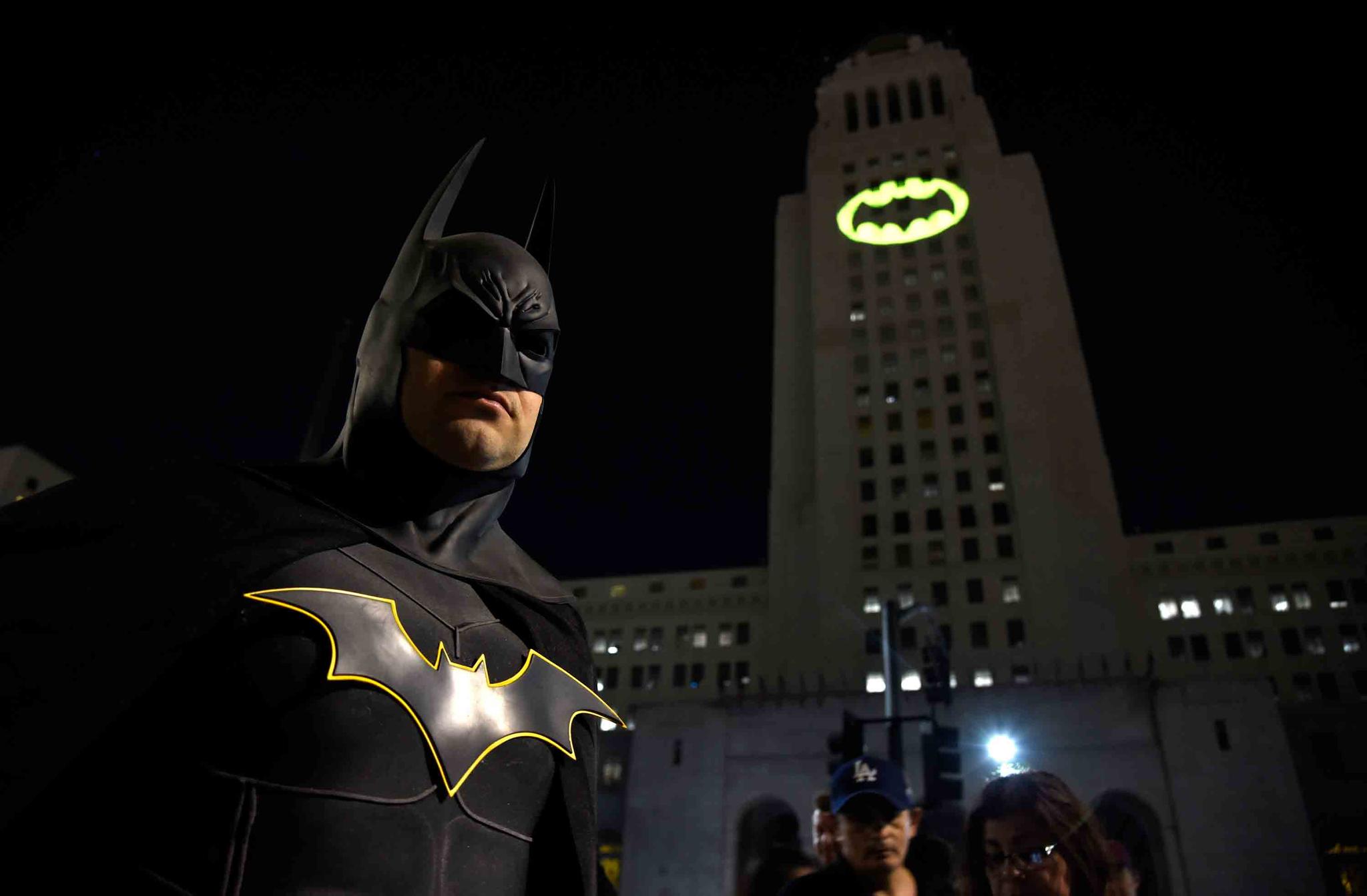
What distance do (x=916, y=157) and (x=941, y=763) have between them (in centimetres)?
5983

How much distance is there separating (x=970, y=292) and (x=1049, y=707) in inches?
1248

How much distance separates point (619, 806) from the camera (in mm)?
41125

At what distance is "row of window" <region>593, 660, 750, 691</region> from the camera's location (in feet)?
196

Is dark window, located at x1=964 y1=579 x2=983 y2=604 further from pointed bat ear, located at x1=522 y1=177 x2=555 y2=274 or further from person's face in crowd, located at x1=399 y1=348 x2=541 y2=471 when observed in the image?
person's face in crowd, located at x1=399 y1=348 x2=541 y2=471

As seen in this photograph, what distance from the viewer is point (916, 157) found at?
65438 millimetres

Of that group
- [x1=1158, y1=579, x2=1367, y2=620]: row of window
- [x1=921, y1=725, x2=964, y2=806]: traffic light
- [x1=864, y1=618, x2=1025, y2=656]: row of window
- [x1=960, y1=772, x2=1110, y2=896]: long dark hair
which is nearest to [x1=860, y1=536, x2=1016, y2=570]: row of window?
[x1=864, y1=618, x2=1025, y2=656]: row of window

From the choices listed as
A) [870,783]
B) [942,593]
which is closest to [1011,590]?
[942,593]

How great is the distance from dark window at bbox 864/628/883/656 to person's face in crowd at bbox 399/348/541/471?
46.9m

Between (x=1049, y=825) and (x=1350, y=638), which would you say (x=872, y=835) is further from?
(x=1350, y=638)

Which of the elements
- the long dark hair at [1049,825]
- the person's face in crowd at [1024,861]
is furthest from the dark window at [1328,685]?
the person's face in crowd at [1024,861]

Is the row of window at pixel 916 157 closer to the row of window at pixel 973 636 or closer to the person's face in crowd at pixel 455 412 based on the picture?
the row of window at pixel 973 636

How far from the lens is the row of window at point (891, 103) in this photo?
71.4 meters

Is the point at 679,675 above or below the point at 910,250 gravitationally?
below

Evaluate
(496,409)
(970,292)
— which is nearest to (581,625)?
(496,409)
